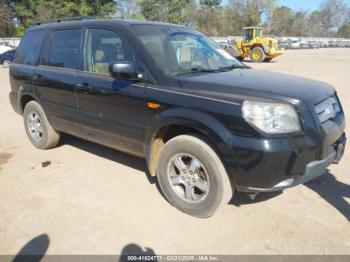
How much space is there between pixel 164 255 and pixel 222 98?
1473mm

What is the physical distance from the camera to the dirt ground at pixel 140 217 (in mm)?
3277

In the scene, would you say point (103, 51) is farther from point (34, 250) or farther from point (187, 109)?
point (34, 250)

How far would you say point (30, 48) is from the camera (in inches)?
226

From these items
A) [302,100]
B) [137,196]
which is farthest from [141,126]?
[302,100]

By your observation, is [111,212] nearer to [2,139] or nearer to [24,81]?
[24,81]

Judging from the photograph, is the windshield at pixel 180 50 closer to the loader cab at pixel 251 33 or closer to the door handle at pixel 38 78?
the door handle at pixel 38 78

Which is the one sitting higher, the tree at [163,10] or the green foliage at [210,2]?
the green foliage at [210,2]

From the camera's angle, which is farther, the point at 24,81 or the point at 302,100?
the point at 24,81

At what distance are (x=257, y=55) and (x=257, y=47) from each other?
585mm

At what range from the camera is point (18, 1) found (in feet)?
151

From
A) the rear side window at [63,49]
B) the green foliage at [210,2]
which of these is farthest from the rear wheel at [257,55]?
the green foliage at [210,2]

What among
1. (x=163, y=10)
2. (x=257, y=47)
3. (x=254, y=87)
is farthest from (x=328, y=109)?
(x=163, y=10)

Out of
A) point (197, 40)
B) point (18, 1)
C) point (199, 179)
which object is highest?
point (18, 1)

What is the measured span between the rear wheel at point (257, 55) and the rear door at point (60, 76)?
22.1 meters
